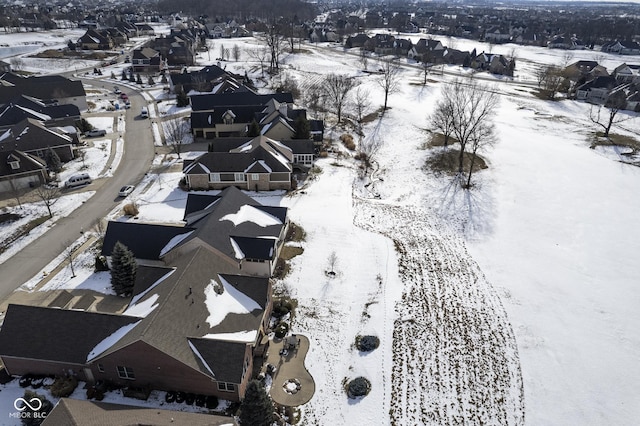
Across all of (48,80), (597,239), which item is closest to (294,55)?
(48,80)

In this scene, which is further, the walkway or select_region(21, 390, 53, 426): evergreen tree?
the walkway

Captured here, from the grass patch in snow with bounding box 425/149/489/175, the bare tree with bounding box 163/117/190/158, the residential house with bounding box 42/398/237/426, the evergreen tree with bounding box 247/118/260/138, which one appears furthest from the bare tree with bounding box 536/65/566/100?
the residential house with bounding box 42/398/237/426

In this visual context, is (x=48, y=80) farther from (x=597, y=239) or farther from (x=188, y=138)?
(x=597, y=239)

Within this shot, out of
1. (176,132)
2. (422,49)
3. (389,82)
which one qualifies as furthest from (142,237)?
(422,49)

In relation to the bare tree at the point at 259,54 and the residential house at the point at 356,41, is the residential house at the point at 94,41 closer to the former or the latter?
the bare tree at the point at 259,54

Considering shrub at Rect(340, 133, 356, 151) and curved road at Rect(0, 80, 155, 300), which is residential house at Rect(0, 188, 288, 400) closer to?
curved road at Rect(0, 80, 155, 300)

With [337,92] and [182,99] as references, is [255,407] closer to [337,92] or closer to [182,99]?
[337,92]
